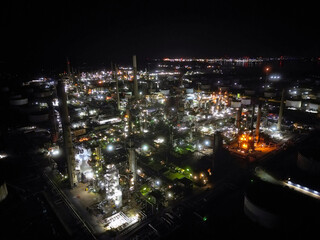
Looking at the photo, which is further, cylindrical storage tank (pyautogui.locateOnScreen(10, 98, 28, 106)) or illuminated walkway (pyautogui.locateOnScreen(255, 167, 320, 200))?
cylindrical storage tank (pyautogui.locateOnScreen(10, 98, 28, 106))

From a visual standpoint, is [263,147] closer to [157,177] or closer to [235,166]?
[235,166]

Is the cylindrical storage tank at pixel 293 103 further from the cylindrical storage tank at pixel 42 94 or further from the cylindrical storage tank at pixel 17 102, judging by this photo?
the cylindrical storage tank at pixel 17 102

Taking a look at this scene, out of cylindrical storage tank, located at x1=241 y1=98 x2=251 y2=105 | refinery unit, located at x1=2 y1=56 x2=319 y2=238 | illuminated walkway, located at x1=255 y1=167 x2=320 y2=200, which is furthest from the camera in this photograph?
cylindrical storage tank, located at x1=241 y1=98 x2=251 y2=105

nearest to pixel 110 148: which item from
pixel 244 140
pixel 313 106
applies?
pixel 244 140

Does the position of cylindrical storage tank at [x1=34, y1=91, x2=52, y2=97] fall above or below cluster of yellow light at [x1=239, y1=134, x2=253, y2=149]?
above

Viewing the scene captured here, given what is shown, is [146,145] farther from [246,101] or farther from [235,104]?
[246,101]

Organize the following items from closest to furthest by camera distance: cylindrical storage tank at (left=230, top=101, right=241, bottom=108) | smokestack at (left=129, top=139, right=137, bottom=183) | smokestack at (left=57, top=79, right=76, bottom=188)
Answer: smokestack at (left=57, top=79, right=76, bottom=188), smokestack at (left=129, top=139, right=137, bottom=183), cylindrical storage tank at (left=230, top=101, right=241, bottom=108)

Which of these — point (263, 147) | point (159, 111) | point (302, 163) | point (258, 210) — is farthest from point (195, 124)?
point (258, 210)

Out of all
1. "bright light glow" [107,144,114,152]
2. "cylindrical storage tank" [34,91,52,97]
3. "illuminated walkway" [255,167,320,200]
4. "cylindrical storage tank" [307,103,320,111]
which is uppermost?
"cylindrical storage tank" [34,91,52,97]

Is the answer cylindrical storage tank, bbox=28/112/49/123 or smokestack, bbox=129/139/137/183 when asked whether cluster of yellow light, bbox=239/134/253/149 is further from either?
cylindrical storage tank, bbox=28/112/49/123

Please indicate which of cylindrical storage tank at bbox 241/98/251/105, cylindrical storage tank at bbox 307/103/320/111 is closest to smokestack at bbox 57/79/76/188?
cylindrical storage tank at bbox 241/98/251/105
